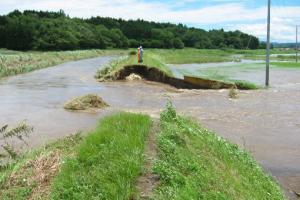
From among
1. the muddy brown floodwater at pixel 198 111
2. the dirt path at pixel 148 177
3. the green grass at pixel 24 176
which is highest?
the dirt path at pixel 148 177

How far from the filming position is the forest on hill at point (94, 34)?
81188mm

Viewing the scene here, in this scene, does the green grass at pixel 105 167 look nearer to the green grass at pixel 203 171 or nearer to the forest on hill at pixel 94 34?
the green grass at pixel 203 171

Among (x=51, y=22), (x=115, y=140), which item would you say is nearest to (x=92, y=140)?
(x=115, y=140)

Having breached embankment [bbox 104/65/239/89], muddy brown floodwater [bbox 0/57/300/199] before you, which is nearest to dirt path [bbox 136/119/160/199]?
muddy brown floodwater [bbox 0/57/300/199]

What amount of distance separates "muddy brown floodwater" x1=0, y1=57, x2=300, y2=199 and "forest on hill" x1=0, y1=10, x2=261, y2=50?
2982cm

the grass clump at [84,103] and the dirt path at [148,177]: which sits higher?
the dirt path at [148,177]

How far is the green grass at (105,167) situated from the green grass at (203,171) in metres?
0.29

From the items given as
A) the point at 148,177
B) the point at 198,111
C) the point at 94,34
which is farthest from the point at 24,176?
the point at 94,34

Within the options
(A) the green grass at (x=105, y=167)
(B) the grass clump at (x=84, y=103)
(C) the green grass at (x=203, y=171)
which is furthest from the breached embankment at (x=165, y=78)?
(A) the green grass at (x=105, y=167)

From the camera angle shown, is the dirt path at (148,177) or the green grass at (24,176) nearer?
the dirt path at (148,177)

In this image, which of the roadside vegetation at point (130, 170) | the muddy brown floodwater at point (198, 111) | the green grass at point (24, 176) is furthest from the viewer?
the muddy brown floodwater at point (198, 111)

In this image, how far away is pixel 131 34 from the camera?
4857 inches

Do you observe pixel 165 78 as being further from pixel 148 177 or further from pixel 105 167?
pixel 148 177

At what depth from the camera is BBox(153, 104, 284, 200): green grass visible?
511cm
